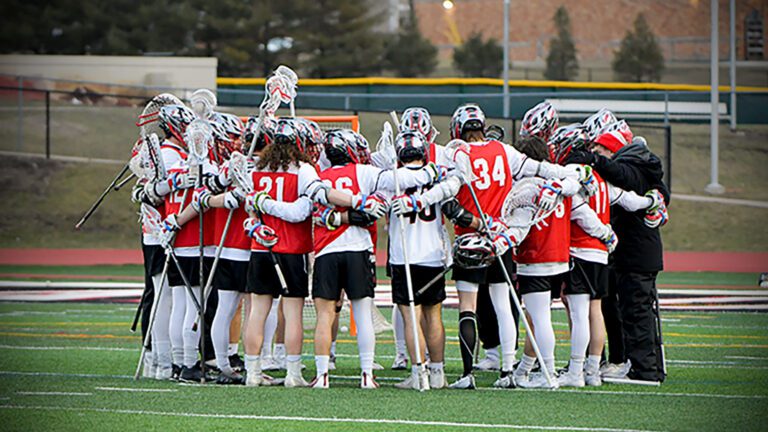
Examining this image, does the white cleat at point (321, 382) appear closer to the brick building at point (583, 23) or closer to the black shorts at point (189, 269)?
the black shorts at point (189, 269)

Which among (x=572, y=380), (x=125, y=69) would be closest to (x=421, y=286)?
(x=572, y=380)

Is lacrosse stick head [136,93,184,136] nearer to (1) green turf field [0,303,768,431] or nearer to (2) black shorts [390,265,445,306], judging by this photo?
(1) green turf field [0,303,768,431]

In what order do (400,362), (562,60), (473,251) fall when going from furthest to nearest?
(562,60) → (400,362) → (473,251)

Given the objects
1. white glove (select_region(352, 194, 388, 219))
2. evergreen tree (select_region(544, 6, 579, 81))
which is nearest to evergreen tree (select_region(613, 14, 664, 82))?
evergreen tree (select_region(544, 6, 579, 81))

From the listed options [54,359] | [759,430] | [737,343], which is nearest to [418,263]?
[759,430]

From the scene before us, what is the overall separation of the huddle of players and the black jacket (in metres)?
0.11

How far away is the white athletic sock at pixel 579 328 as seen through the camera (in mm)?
9430

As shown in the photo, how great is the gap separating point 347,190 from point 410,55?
45635mm

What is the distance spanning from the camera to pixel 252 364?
375 inches

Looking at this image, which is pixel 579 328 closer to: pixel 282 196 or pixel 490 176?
pixel 490 176

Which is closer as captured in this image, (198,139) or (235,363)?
(198,139)

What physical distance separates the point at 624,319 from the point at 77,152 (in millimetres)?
24157

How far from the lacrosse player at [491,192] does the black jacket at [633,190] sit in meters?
0.27

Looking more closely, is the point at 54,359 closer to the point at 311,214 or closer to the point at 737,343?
the point at 311,214
